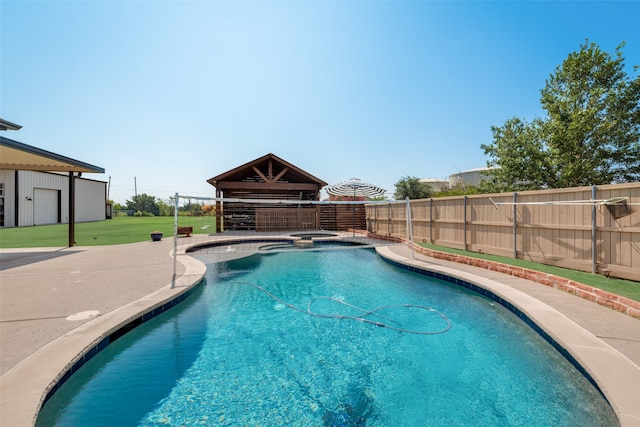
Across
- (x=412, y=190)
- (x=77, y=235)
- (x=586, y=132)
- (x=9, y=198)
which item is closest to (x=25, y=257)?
(x=77, y=235)

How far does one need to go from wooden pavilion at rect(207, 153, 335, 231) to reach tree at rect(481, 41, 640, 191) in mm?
12478

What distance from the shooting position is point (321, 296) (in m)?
6.30

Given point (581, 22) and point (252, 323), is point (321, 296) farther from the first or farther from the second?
point (581, 22)

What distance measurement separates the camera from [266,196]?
65.6 feet

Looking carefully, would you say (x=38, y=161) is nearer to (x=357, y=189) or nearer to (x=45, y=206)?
(x=357, y=189)

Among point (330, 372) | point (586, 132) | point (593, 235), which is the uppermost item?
point (586, 132)

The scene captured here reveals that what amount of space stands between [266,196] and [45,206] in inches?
835

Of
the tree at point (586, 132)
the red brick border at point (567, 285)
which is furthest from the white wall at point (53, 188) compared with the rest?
the tree at point (586, 132)

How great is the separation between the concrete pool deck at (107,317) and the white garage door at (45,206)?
21.4 metres

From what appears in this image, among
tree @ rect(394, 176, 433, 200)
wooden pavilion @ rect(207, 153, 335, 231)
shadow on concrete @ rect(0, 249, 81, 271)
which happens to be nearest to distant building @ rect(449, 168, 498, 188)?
tree @ rect(394, 176, 433, 200)

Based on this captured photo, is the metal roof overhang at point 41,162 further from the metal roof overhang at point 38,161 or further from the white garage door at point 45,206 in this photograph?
the white garage door at point 45,206

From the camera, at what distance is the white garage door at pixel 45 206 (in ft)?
73.6

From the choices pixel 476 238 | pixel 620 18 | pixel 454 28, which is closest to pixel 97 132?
pixel 454 28

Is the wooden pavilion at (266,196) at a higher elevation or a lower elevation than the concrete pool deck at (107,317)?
higher
